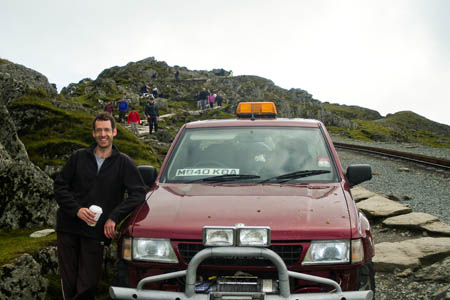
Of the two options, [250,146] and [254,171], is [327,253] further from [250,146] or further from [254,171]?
[250,146]

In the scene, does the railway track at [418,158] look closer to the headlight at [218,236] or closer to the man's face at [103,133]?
the man's face at [103,133]

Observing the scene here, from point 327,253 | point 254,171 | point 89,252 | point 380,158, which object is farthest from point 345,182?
point 380,158

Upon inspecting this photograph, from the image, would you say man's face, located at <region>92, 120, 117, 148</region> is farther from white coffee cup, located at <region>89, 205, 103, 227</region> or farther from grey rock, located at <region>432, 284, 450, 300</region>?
grey rock, located at <region>432, 284, 450, 300</region>

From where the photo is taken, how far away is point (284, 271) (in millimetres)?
2949

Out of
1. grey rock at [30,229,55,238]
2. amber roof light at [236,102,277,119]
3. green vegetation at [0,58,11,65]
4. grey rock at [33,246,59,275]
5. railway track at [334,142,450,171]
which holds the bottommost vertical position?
grey rock at [33,246,59,275]

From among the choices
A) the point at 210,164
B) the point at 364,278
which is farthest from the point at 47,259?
the point at 364,278

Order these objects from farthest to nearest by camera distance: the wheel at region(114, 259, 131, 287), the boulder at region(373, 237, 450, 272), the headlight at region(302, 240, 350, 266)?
the boulder at region(373, 237, 450, 272) < the wheel at region(114, 259, 131, 287) < the headlight at region(302, 240, 350, 266)

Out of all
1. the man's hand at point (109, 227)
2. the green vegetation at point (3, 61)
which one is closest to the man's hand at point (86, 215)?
the man's hand at point (109, 227)

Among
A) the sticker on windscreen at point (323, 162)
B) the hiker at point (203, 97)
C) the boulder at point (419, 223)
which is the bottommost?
the boulder at point (419, 223)

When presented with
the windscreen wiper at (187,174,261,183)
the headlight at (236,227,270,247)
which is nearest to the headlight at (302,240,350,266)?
the headlight at (236,227,270,247)

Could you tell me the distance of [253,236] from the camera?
312cm

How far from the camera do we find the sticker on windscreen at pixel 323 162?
4.46m

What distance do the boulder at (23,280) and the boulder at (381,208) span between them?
19.8 ft

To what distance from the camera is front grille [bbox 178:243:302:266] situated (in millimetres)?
3225
